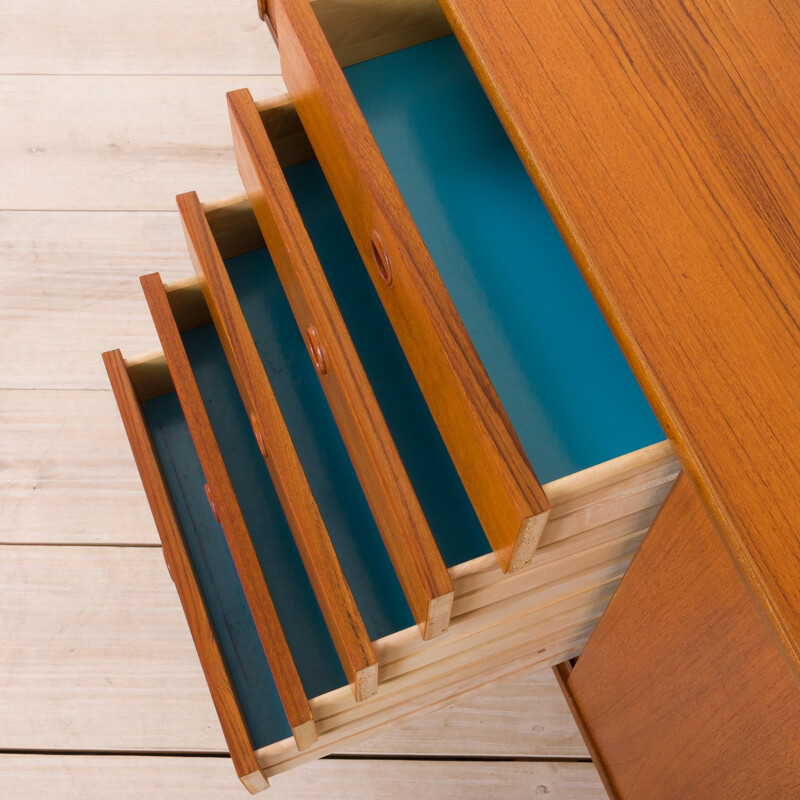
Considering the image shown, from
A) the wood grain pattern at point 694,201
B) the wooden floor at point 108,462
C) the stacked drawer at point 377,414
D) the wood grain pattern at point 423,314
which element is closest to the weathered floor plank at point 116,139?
the wooden floor at point 108,462

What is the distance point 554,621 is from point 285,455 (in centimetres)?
30

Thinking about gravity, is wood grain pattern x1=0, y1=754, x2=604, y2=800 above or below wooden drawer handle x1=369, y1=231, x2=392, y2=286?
below

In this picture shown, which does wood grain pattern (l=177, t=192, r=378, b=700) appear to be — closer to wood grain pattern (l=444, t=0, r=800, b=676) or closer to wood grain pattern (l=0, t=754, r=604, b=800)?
wood grain pattern (l=444, t=0, r=800, b=676)

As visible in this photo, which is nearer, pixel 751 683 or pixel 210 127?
pixel 751 683

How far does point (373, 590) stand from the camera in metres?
0.73

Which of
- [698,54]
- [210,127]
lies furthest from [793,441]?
[210,127]

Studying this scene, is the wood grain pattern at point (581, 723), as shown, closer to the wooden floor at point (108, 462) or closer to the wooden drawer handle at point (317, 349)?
the wooden floor at point (108, 462)

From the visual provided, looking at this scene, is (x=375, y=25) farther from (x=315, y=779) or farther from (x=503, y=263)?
(x=315, y=779)

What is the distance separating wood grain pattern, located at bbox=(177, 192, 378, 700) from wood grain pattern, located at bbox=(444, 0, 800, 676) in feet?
0.77

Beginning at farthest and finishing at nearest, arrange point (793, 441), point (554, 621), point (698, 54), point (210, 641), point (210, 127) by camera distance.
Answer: point (210, 127) < point (554, 621) < point (210, 641) < point (698, 54) < point (793, 441)

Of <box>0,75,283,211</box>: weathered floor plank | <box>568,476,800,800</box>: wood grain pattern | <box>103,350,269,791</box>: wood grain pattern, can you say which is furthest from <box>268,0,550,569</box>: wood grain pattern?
<box>0,75,283,211</box>: weathered floor plank

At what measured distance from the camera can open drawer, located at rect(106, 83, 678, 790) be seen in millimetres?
651

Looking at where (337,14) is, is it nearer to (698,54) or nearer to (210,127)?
(698,54)

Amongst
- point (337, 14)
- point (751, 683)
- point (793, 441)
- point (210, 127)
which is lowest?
A: point (751, 683)
